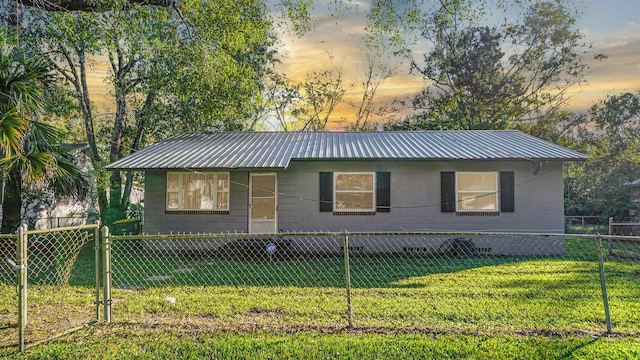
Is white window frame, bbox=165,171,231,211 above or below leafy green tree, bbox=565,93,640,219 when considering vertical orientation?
below

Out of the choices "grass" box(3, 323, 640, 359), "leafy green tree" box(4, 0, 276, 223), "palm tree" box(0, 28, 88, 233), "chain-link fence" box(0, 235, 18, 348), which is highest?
"leafy green tree" box(4, 0, 276, 223)

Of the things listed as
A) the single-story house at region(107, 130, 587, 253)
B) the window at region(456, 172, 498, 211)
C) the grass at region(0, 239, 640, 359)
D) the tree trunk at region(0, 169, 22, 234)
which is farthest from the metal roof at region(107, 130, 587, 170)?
the grass at region(0, 239, 640, 359)

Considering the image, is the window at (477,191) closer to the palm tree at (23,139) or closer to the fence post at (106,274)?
the fence post at (106,274)

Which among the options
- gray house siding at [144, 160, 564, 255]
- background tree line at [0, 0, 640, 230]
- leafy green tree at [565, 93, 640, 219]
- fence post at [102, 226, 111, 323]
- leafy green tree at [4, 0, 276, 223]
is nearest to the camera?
fence post at [102, 226, 111, 323]

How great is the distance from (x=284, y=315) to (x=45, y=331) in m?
2.90

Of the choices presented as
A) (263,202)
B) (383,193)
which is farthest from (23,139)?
(383,193)

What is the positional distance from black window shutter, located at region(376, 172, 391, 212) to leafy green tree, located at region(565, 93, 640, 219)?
12.6 metres

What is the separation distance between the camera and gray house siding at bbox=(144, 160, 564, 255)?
10.9 m

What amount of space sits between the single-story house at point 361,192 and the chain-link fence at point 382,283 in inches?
23.1

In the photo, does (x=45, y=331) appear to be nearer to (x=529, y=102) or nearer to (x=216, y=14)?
(x=216, y=14)

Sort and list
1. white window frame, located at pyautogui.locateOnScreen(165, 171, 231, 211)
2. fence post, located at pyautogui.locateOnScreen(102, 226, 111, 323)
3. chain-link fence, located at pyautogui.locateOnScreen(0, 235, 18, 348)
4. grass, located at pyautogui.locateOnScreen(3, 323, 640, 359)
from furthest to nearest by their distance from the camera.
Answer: white window frame, located at pyautogui.locateOnScreen(165, 171, 231, 211) → fence post, located at pyautogui.locateOnScreen(102, 226, 111, 323) → chain-link fence, located at pyautogui.locateOnScreen(0, 235, 18, 348) → grass, located at pyautogui.locateOnScreen(3, 323, 640, 359)

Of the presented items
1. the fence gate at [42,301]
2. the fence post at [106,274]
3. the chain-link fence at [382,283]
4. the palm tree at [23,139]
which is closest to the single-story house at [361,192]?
the chain-link fence at [382,283]

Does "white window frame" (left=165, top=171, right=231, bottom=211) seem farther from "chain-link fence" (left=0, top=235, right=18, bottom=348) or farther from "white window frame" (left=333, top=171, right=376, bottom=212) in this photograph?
"chain-link fence" (left=0, top=235, right=18, bottom=348)

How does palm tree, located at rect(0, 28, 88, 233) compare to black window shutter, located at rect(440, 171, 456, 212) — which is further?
black window shutter, located at rect(440, 171, 456, 212)
